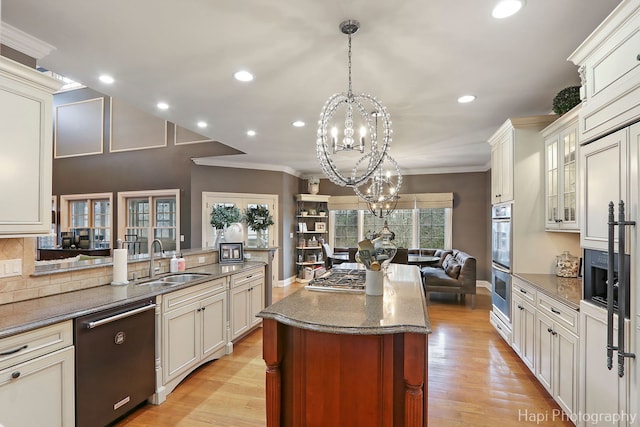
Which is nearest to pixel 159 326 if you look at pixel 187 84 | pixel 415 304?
pixel 415 304

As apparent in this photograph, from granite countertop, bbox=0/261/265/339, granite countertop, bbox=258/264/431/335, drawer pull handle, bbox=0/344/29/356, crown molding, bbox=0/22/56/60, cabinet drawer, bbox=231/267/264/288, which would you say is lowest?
cabinet drawer, bbox=231/267/264/288

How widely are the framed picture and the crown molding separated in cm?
262

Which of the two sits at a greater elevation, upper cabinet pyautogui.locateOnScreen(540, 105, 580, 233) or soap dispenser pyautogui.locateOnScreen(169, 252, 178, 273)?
upper cabinet pyautogui.locateOnScreen(540, 105, 580, 233)

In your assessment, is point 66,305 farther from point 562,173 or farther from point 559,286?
point 562,173

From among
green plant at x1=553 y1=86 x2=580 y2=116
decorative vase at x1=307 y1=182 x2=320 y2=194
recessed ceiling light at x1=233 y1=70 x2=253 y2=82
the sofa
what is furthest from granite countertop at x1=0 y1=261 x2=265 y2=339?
decorative vase at x1=307 y1=182 x2=320 y2=194

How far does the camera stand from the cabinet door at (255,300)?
4.00m

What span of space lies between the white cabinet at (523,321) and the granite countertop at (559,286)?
94mm

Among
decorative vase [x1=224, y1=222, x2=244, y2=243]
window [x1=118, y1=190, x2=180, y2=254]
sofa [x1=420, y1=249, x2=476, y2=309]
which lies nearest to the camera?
decorative vase [x1=224, y1=222, x2=244, y2=243]

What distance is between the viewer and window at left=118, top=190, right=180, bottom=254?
659cm

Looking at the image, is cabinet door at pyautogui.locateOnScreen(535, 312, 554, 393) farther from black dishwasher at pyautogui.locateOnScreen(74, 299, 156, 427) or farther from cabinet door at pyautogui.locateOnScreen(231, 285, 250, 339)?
black dishwasher at pyautogui.locateOnScreen(74, 299, 156, 427)

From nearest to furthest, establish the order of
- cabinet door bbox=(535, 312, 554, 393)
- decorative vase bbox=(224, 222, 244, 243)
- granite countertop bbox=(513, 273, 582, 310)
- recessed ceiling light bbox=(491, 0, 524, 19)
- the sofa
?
recessed ceiling light bbox=(491, 0, 524, 19), granite countertop bbox=(513, 273, 582, 310), cabinet door bbox=(535, 312, 554, 393), decorative vase bbox=(224, 222, 244, 243), the sofa

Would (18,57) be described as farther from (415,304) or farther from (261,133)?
(415,304)

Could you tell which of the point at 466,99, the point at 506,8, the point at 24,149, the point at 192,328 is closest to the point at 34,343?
the point at 24,149

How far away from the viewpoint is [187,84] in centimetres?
295
